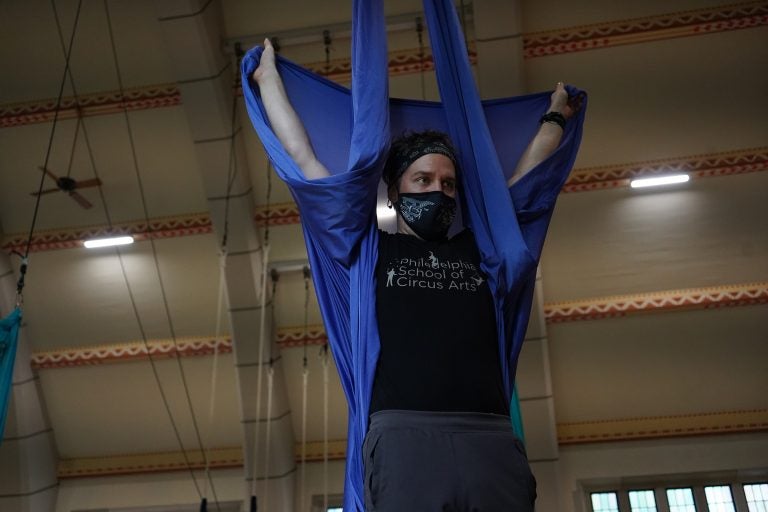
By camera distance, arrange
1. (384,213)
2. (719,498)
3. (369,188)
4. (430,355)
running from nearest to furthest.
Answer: (430,355) < (369,188) < (384,213) < (719,498)

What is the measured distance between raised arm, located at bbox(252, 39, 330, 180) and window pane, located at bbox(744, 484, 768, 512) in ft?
30.1

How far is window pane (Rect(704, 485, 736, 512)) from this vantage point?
9.57 meters

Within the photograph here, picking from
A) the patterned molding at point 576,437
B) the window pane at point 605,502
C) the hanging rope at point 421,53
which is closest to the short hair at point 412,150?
the hanging rope at point 421,53

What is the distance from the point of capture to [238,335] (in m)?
9.72

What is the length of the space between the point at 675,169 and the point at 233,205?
5.30 meters

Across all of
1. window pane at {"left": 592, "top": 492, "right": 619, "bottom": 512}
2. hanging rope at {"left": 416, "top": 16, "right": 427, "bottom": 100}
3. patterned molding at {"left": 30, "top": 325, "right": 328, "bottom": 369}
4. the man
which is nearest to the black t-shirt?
the man

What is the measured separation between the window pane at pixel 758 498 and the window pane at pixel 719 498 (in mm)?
206

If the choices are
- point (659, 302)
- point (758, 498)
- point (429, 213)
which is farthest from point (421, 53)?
point (429, 213)

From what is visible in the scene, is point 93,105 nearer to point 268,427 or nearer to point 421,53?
point 421,53

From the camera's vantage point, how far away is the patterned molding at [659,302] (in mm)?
9406

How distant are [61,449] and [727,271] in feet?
30.4

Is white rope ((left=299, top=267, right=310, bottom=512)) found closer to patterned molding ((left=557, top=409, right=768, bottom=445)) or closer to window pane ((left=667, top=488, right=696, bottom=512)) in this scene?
patterned molding ((left=557, top=409, right=768, bottom=445))

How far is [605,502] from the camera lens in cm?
989

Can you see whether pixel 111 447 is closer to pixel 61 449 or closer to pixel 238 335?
pixel 61 449
